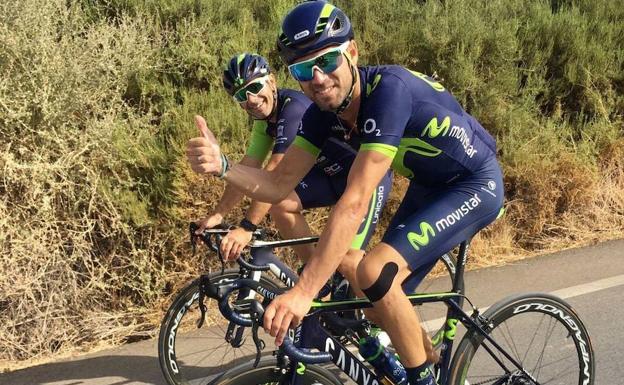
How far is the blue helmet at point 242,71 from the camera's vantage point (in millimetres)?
4117

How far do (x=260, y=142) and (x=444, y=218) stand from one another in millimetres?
1720

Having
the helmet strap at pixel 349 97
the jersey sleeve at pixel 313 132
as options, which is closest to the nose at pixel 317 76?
the helmet strap at pixel 349 97

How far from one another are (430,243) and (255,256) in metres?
1.33

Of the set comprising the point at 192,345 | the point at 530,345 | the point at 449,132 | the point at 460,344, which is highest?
the point at 449,132

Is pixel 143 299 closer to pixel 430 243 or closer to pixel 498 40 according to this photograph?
pixel 430 243

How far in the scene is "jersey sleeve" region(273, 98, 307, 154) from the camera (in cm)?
401

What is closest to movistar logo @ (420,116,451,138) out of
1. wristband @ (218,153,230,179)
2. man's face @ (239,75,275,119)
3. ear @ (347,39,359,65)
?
ear @ (347,39,359,65)

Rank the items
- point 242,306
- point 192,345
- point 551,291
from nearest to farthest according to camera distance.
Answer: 1. point 242,306
2. point 192,345
3. point 551,291

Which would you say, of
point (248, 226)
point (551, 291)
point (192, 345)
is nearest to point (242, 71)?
point (248, 226)

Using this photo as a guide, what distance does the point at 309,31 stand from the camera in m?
2.72

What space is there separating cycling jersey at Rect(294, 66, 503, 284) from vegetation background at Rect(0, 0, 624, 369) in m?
2.50

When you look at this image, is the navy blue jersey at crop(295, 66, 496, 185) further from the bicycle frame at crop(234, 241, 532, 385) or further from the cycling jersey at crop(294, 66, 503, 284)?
the bicycle frame at crop(234, 241, 532, 385)

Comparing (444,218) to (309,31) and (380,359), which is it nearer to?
(380,359)

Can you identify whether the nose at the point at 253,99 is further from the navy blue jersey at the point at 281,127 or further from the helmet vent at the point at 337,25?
the helmet vent at the point at 337,25
